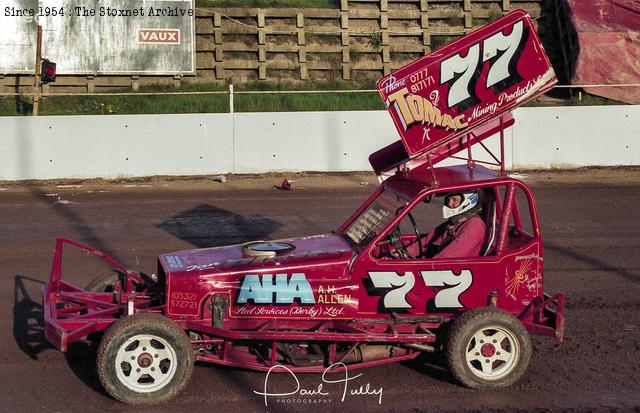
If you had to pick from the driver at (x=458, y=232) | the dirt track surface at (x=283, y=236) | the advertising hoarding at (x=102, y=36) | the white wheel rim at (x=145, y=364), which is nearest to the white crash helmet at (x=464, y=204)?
the driver at (x=458, y=232)

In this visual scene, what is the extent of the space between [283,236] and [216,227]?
50.6 inches

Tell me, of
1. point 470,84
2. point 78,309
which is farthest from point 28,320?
point 470,84

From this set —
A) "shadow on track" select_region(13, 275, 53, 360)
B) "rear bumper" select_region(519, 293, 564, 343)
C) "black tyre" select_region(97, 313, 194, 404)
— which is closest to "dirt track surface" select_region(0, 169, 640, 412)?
"shadow on track" select_region(13, 275, 53, 360)

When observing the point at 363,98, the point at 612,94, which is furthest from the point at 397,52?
the point at 612,94

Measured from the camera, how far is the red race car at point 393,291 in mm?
6434

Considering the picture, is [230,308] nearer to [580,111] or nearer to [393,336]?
[393,336]

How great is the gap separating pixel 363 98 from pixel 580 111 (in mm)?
7091

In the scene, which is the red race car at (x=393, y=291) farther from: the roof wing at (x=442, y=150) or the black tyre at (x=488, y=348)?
the roof wing at (x=442, y=150)

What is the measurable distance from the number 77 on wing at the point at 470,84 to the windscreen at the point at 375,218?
0.58 m

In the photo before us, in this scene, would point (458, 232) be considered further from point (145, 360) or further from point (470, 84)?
point (145, 360)

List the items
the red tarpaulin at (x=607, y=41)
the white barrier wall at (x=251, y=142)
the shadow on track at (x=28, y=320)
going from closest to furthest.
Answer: the shadow on track at (x=28, y=320) < the white barrier wall at (x=251, y=142) < the red tarpaulin at (x=607, y=41)

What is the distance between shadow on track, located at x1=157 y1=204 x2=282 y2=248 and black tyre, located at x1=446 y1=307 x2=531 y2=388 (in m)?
5.91

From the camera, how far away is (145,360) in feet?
20.3

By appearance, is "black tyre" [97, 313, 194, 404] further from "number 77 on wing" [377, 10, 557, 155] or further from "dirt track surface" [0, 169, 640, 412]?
"number 77 on wing" [377, 10, 557, 155]
